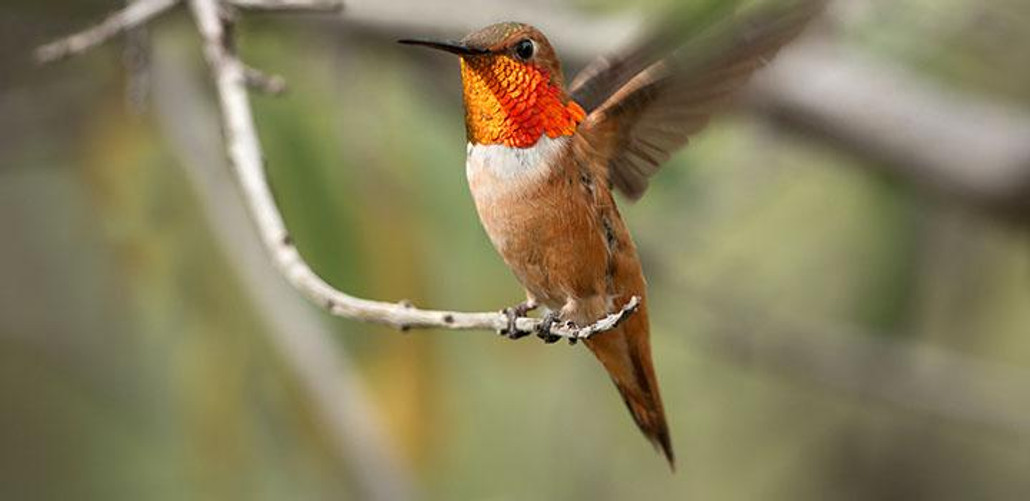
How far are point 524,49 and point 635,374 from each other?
14.2 inches

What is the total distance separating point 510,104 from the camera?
60.1 inches

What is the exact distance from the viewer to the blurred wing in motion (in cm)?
158

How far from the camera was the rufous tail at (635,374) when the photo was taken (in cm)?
167

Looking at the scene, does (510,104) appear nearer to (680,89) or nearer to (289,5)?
(680,89)

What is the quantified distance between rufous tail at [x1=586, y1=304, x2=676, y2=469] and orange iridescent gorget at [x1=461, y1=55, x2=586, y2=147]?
0.22 meters

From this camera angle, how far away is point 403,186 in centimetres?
279

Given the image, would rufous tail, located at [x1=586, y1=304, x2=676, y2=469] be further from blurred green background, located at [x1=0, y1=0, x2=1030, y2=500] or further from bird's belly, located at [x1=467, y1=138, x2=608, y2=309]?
blurred green background, located at [x1=0, y1=0, x2=1030, y2=500]

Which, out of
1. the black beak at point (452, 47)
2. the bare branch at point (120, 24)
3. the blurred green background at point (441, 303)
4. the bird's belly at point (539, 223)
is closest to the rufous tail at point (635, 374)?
the bird's belly at point (539, 223)

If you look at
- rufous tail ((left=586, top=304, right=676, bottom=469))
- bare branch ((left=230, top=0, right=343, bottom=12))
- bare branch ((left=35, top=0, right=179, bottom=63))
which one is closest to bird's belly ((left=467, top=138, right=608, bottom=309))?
rufous tail ((left=586, top=304, right=676, bottom=469))

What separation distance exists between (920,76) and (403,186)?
1.16m

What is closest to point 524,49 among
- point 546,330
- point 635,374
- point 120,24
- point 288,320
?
point 546,330

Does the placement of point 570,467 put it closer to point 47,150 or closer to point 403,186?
point 403,186

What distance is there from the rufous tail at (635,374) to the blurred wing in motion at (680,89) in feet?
0.46

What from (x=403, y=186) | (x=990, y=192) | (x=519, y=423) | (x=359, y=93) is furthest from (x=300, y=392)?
(x=519, y=423)
